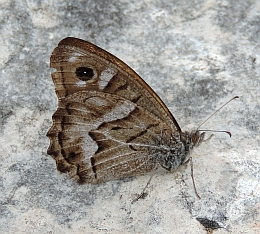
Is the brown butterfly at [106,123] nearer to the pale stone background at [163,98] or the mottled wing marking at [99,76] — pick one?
the mottled wing marking at [99,76]

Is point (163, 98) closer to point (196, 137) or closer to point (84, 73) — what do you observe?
point (196, 137)

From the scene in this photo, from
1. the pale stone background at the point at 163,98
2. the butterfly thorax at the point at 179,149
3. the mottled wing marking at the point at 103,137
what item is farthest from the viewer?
the butterfly thorax at the point at 179,149

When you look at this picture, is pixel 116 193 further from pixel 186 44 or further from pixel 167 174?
pixel 186 44

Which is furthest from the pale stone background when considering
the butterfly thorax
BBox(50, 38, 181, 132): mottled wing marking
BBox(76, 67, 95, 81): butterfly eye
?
BBox(76, 67, 95, 81): butterfly eye

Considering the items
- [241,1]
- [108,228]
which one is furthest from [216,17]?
[108,228]

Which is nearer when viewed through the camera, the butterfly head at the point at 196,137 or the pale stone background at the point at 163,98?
→ the pale stone background at the point at 163,98

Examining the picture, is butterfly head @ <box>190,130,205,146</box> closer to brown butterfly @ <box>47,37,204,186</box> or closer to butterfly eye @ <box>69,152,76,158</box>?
brown butterfly @ <box>47,37,204,186</box>

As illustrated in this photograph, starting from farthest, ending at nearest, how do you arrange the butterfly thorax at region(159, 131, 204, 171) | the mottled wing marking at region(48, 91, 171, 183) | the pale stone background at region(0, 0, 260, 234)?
the butterfly thorax at region(159, 131, 204, 171), the mottled wing marking at region(48, 91, 171, 183), the pale stone background at region(0, 0, 260, 234)

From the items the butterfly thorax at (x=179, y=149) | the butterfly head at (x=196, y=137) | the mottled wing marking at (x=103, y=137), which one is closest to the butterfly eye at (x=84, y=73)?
the mottled wing marking at (x=103, y=137)
